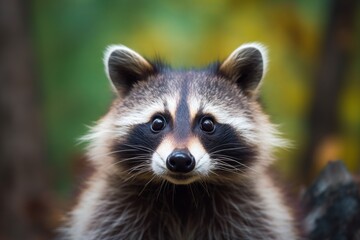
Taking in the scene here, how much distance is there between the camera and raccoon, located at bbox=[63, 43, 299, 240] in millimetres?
6598

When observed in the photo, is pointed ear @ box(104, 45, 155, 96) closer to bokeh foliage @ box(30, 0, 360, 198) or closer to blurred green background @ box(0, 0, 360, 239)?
blurred green background @ box(0, 0, 360, 239)

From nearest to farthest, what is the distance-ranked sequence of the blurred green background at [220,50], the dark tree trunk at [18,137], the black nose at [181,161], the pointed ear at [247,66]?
1. the black nose at [181,161]
2. the pointed ear at [247,66]
3. the dark tree trunk at [18,137]
4. the blurred green background at [220,50]

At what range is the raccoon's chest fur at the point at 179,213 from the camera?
679 cm

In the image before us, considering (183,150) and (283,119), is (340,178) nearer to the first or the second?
(183,150)

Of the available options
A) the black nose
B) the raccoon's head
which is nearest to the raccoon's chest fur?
the raccoon's head

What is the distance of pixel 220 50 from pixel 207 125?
7136mm

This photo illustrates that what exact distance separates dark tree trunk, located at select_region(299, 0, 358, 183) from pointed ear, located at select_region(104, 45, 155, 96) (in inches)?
210

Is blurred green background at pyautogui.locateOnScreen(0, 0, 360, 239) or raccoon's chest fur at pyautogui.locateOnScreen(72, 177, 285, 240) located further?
blurred green background at pyautogui.locateOnScreen(0, 0, 360, 239)

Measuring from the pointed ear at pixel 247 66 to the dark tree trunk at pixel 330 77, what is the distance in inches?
196

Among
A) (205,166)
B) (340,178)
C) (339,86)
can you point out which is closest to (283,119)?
(339,86)

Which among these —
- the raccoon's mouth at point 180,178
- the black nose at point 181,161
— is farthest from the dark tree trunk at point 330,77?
the black nose at point 181,161

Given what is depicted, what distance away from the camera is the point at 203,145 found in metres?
6.38

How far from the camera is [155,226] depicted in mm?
6859

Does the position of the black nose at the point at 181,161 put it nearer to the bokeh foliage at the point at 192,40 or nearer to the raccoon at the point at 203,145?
the raccoon at the point at 203,145
